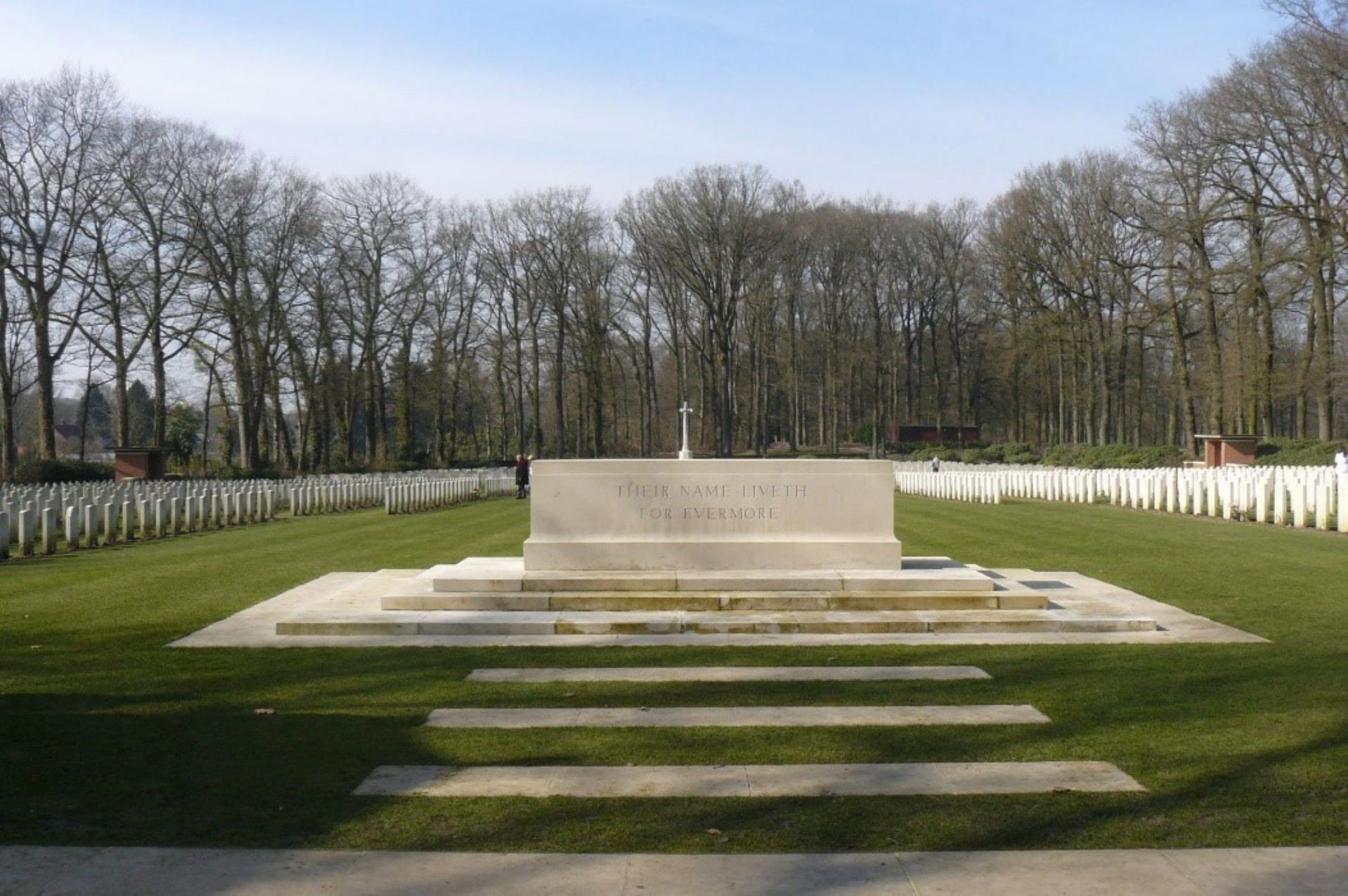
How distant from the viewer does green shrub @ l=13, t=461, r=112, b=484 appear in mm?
32656

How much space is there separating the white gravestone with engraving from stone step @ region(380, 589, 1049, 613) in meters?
0.75

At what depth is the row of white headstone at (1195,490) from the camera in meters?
20.5

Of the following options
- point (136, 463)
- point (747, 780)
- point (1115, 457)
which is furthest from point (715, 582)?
point (1115, 457)

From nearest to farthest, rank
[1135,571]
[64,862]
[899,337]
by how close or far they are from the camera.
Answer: [64,862], [1135,571], [899,337]

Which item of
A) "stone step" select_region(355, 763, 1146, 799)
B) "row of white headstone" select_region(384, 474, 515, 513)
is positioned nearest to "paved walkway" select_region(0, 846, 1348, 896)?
"stone step" select_region(355, 763, 1146, 799)

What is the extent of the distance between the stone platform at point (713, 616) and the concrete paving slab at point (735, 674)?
104cm

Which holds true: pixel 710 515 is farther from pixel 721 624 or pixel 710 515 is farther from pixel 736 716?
pixel 736 716

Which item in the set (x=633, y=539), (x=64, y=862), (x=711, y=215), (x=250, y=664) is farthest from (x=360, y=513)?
(x=711, y=215)

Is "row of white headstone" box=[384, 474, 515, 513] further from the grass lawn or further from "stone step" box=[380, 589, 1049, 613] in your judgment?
"stone step" box=[380, 589, 1049, 613]

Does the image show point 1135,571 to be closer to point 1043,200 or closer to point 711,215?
point 1043,200

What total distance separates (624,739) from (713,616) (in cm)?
401

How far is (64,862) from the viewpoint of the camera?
4.64 m

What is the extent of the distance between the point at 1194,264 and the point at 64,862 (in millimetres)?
→ 44041

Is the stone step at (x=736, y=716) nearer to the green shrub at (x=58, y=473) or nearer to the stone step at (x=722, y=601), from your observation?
the stone step at (x=722, y=601)
